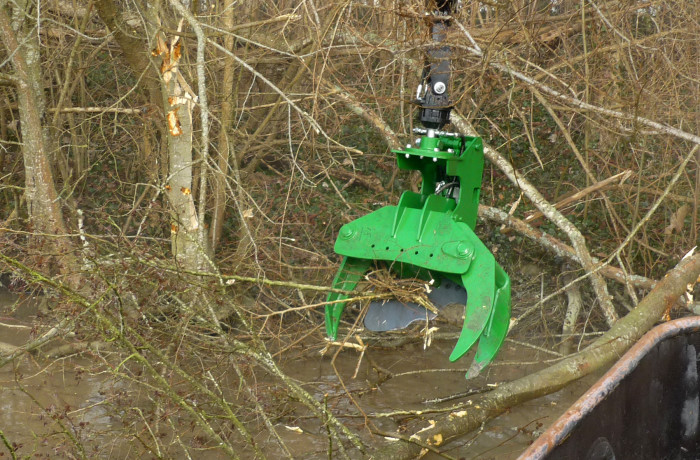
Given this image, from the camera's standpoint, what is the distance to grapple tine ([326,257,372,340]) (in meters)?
3.63

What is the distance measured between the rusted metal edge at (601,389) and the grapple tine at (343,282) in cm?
139

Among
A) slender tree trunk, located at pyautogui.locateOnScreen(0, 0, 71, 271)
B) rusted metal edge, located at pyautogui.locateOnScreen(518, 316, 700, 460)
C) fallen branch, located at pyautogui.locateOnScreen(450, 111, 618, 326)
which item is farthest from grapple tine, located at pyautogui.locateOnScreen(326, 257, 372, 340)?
slender tree trunk, located at pyautogui.locateOnScreen(0, 0, 71, 271)

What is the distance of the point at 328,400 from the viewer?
4910 millimetres

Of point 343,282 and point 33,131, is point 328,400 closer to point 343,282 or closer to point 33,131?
point 343,282

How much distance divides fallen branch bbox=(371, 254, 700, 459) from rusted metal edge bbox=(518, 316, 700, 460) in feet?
4.34

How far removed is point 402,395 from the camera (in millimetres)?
5344

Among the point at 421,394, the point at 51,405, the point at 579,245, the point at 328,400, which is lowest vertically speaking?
the point at 421,394

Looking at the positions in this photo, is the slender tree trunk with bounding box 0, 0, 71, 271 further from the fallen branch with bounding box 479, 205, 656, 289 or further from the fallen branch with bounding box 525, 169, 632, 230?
the fallen branch with bounding box 525, 169, 632, 230

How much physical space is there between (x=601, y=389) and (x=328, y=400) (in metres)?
2.77

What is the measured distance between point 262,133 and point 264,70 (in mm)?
555

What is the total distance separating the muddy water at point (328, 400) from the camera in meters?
4.46

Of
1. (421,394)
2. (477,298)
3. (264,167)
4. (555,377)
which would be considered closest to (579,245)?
(555,377)

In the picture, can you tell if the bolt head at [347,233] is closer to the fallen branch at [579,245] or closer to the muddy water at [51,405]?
the muddy water at [51,405]

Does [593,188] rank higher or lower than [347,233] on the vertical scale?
lower
